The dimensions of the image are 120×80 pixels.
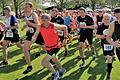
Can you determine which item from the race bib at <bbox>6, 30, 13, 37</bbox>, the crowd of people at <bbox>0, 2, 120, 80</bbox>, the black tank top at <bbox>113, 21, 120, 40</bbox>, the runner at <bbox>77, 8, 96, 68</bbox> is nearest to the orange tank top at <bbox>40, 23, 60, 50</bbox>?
the crowd of people at <bbox>0, 2, 120, 80</bbox>

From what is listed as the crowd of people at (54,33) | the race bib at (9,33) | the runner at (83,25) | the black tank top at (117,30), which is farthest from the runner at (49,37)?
the race bib at (9,33)

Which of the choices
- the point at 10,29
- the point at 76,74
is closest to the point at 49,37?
the point at 76,74

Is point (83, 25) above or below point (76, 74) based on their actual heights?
above

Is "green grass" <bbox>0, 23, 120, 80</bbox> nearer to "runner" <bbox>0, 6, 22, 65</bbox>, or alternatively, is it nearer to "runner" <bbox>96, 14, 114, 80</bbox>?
"runner" <bbox>96, 14, 114, 80</bbox>

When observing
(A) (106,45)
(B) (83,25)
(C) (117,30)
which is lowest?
(A) (106,45)

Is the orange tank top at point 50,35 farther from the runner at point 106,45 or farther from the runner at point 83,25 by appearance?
the runner at point 83,25

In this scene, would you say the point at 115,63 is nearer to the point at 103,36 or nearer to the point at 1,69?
the point at 103,36

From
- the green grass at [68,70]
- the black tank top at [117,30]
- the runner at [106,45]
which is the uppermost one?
the black tank top at [117,30]

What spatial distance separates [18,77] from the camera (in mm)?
8781

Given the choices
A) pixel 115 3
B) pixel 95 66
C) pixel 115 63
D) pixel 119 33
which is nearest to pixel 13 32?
pixel 95 66

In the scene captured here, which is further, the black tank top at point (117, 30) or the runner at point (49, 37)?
the runner at point (49, 37)

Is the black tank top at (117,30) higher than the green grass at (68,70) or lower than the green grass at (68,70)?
higher

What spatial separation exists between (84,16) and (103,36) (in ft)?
6.99

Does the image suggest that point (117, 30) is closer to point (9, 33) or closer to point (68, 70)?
point (68, 70)
